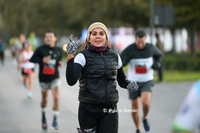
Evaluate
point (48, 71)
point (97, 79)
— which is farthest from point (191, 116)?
point (48, 71)

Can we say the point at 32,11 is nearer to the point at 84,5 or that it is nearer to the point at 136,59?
the point at 84,5

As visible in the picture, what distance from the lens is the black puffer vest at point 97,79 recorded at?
13.2 feet

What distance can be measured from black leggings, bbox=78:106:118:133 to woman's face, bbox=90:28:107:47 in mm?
680

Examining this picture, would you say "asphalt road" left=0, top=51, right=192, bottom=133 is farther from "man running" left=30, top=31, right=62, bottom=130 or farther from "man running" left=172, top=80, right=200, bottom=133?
"man running" left=172, top=80, right=200, bottom=133

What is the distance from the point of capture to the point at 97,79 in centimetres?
405

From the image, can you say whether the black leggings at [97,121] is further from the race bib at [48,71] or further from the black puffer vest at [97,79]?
the race bib at [48,71]

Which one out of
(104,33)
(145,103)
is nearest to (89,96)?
(104,33)

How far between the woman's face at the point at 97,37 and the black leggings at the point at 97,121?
0.68m

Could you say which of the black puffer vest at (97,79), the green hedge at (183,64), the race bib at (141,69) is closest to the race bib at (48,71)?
the race bib at (141,69)

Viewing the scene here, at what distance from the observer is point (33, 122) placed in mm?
8195

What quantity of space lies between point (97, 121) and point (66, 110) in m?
5.59

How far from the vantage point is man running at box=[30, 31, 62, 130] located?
744 cm

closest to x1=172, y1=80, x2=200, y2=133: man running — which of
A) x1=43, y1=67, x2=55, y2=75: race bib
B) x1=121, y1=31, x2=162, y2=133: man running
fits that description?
x1=121, y1=31, x2=162, y2=133: man running

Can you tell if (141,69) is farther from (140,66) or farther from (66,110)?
(66,110)
